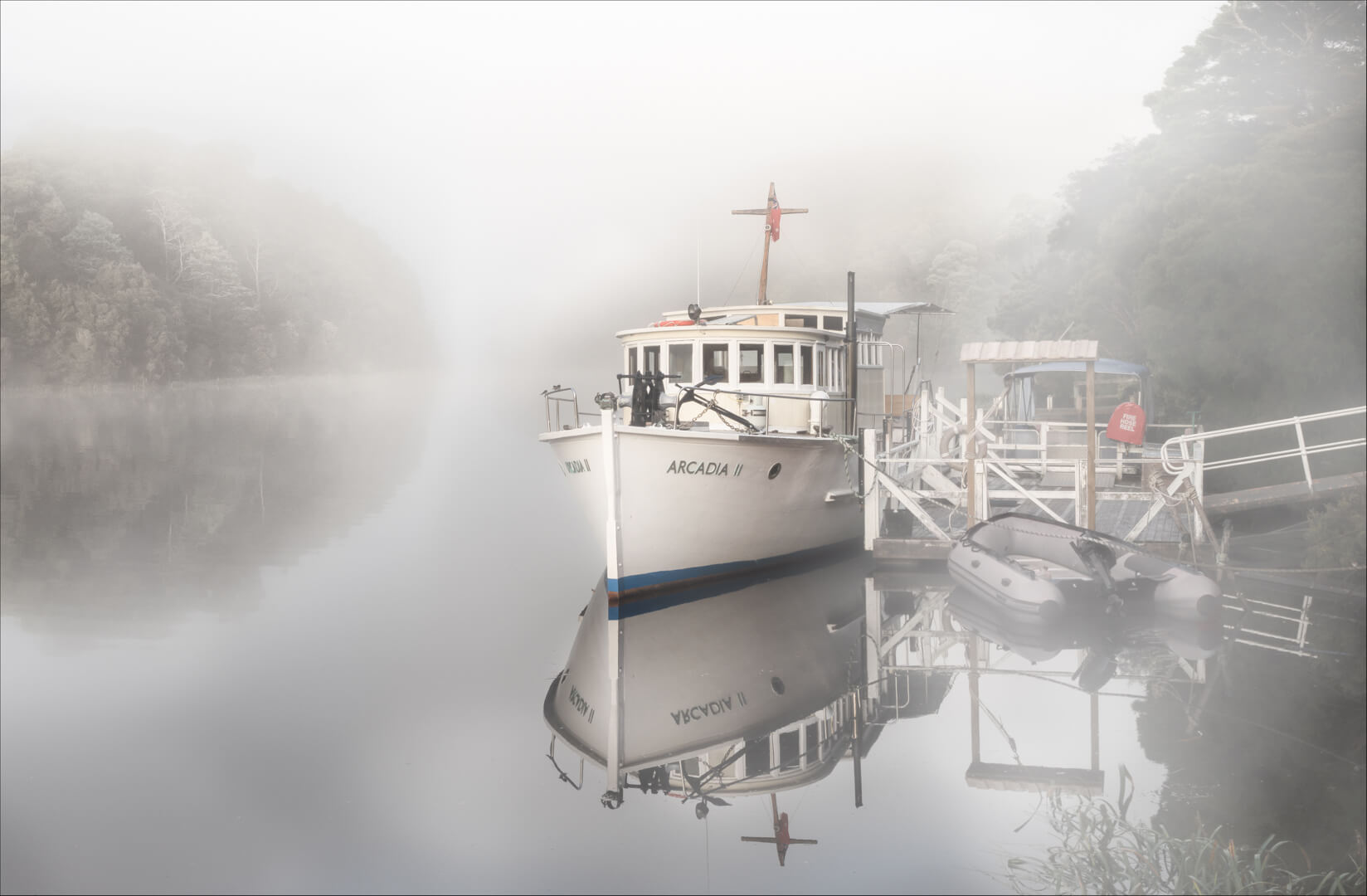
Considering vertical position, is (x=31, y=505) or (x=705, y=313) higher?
(x=705, y=313)

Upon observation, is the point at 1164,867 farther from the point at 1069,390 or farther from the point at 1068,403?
the point at 1069,390

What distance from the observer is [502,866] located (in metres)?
8.45

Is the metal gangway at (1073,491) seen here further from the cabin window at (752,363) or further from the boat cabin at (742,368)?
the cabin window at (752,363)

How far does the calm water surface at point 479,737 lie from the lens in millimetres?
8602

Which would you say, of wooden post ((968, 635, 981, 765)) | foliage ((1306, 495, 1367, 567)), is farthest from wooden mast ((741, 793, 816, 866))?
foliage ((1306, 495, 1367, 567))

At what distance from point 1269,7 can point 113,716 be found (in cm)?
4174

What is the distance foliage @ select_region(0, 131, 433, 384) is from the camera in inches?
2793

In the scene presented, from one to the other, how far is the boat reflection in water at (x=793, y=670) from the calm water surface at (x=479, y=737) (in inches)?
4.1

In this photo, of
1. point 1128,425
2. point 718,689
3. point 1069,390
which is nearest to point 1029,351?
point 1128,425

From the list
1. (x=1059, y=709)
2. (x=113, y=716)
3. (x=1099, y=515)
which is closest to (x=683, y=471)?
(x=1059, y=709)

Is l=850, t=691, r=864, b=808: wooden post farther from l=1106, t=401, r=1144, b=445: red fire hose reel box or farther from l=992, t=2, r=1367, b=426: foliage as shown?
l=992, t=2, r=1367, b=426: foliage

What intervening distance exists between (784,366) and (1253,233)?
50.4 ft

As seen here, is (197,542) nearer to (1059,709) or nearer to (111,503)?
(111,503)

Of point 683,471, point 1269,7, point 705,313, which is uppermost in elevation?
point 1269,7
